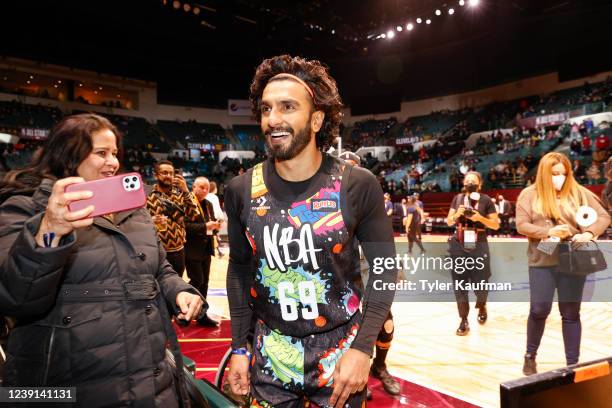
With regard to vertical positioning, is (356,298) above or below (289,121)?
below

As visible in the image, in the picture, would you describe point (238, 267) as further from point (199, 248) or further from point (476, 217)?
point (476, 217)

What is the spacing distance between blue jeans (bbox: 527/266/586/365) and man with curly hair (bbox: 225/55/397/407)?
7.92 ft

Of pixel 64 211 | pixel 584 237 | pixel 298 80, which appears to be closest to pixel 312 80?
pixel 298 80

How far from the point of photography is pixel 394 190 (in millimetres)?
23141

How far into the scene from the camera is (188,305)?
171 cm

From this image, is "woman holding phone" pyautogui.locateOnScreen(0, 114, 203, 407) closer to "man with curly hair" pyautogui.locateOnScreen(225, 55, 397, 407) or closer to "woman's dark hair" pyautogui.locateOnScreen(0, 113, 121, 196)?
"woman's dark hair" pyautogui.locateOnScreen(0, 113, 121, 196)

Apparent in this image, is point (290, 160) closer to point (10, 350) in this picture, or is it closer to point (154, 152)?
point (10, 350)

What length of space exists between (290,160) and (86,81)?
3381cm

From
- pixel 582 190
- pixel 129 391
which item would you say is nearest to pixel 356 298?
pixel 129 391

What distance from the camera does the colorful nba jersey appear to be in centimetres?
159

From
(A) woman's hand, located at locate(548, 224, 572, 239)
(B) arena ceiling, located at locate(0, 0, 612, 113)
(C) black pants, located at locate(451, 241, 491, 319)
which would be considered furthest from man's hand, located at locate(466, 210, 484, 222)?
(B) arena ceiling, located at locate(0, 0, 612, 113)

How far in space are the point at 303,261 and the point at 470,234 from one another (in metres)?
3.76

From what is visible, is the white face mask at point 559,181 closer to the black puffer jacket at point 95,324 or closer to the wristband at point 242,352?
the wristband at point 242,352

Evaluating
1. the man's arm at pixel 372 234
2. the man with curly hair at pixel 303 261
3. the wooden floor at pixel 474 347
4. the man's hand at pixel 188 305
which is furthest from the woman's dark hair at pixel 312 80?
the wooden floor at pixel 474 347
